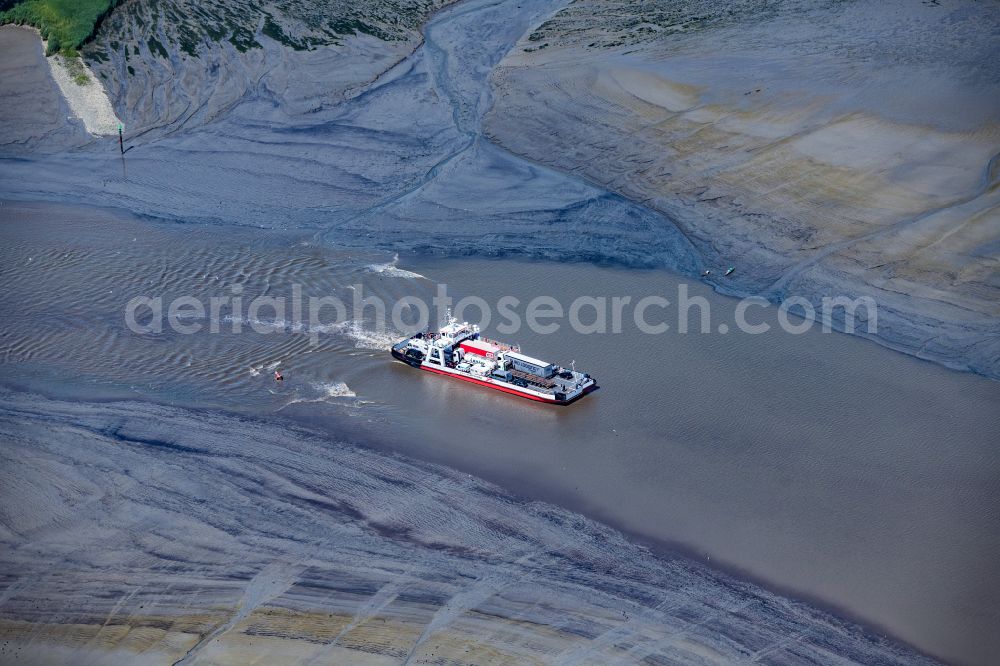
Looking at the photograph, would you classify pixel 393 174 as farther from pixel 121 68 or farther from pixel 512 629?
pixel 512 629

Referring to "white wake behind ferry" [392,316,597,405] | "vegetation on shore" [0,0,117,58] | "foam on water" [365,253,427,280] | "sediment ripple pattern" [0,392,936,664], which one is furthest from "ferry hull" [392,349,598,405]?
"vegetation on shore" [0,0,117,58]

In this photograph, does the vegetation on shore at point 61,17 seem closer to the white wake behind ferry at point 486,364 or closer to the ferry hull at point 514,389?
the white wake behind ferry at point 486,364

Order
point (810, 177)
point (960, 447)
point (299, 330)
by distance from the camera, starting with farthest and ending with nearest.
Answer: point (810, 177) → point (299, 330) → point (960, 447)

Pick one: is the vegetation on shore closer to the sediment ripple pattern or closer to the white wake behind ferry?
the white wake behind ferry

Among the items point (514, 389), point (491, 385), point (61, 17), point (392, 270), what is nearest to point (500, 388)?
point (491, 385)

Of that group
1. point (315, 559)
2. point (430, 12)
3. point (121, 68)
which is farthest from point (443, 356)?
point (430, 12)
